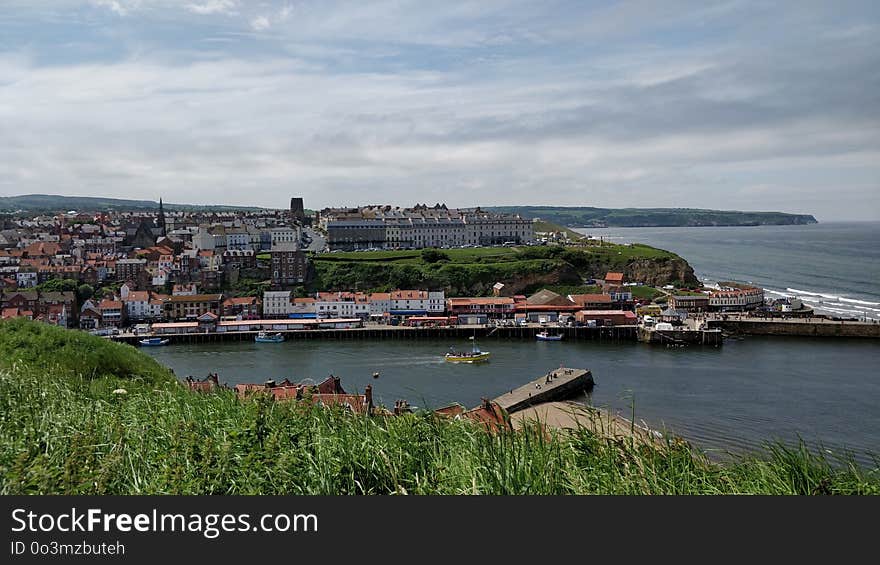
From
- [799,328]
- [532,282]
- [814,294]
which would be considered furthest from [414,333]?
[814,294]

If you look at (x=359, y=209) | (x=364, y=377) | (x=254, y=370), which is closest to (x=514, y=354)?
(x=364, y=377)

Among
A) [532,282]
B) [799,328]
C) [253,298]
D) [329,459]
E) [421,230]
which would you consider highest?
[421,230]

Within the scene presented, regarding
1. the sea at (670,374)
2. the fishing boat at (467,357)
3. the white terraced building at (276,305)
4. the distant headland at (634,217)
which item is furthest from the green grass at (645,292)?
the distant headland at (634,217)

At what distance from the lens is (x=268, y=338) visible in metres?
23.2

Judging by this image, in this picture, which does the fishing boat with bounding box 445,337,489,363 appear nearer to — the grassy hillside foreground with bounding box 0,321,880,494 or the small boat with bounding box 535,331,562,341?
the small boat with bounding box 535,331,562,341

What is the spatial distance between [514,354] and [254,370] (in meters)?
7.04

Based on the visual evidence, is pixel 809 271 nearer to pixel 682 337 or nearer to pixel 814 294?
pixel 814 294

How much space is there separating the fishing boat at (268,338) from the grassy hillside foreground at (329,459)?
19.8 meters

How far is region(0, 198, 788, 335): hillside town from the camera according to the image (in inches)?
979

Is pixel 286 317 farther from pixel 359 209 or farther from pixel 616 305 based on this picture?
pixel 359 209

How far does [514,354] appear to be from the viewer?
19953 millimetres

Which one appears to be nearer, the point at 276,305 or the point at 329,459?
the point at 329,459

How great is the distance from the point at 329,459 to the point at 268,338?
21.1 m

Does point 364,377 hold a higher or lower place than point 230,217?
lower
